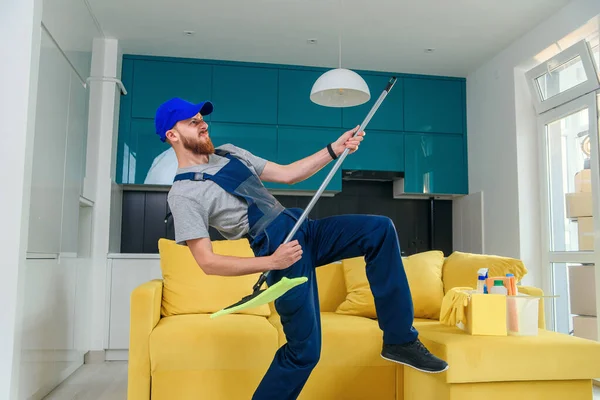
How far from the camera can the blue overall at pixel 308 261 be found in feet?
6.88

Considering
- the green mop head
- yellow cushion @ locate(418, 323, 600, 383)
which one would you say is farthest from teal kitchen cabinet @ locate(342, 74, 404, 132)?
the green mop head

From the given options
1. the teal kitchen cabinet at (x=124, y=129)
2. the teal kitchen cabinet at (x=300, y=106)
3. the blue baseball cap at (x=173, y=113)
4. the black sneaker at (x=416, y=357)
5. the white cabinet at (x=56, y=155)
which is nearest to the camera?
the black sneaker at (x=416, y=357)

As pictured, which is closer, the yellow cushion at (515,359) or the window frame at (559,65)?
the yellow cushion at (515,359)

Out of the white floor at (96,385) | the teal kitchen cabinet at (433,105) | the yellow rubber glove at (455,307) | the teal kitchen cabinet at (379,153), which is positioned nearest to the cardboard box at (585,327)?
the white floor at (96,385)

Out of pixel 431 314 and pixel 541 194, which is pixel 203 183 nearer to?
pixel 431 314

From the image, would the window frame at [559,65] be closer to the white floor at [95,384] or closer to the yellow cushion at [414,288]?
the yellow cushion at [414,288]

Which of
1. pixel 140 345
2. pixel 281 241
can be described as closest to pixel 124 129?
pixel 140 345

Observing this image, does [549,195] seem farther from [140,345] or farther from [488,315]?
[140,345]

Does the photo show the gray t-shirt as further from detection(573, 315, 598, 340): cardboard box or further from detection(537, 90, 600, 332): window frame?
detection(573, 315, 598, 340): cardboard box

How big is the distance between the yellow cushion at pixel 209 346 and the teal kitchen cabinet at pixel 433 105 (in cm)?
313

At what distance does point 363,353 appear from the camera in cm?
283

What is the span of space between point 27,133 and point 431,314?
7.74 feet

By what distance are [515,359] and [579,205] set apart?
2059 millimetres

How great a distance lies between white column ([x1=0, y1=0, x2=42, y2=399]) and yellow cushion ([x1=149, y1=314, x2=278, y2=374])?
2.10 ft
